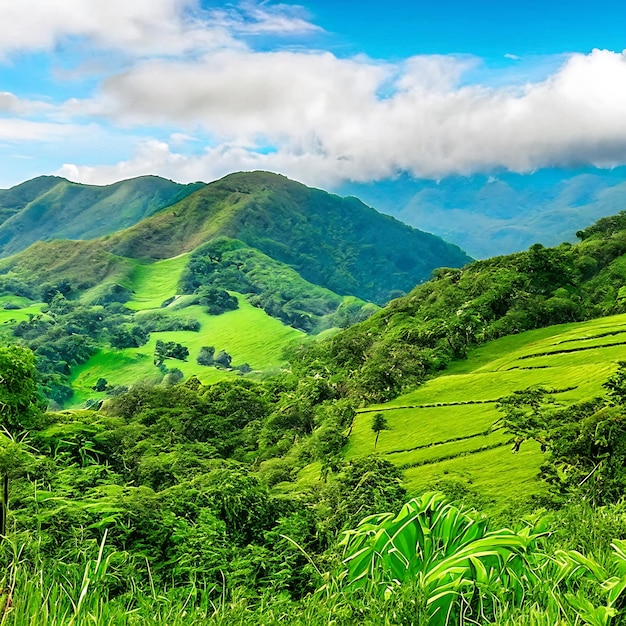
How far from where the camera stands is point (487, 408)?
23094mm

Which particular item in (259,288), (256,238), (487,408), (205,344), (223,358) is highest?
(256,238)

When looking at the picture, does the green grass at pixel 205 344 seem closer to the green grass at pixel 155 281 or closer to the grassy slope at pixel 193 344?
the grassy slope at pixel 193 344

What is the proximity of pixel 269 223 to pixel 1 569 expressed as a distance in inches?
7361

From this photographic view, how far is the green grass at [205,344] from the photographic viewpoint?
281 feet

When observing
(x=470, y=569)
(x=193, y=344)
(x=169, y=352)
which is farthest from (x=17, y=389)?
(x=193, y=344)

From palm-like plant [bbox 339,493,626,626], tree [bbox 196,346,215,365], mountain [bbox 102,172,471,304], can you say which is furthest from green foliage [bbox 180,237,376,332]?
palm-like plant [bbox 339,493,626,626]

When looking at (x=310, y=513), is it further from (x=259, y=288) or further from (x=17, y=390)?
(x=259, y=288)

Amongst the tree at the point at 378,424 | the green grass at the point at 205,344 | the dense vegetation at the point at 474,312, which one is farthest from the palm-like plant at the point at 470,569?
the green grass at the point at 205,344

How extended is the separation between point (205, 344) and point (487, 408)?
276 feet

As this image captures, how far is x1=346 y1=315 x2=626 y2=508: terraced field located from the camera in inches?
632

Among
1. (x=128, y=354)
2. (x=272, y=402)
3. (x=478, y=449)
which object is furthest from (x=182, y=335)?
(x=478, y=449)

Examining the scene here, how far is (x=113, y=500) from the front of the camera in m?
6.70

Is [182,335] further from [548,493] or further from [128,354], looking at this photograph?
[548,493]

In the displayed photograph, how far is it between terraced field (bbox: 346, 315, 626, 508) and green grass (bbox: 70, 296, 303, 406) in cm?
4904
